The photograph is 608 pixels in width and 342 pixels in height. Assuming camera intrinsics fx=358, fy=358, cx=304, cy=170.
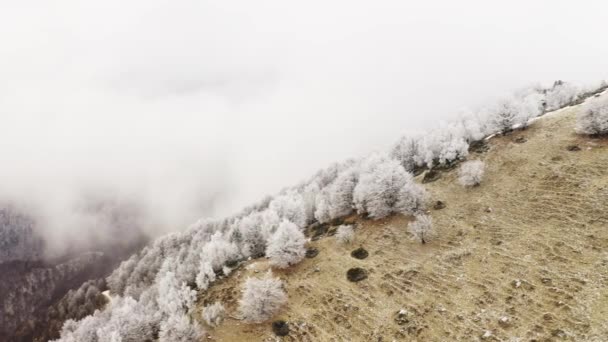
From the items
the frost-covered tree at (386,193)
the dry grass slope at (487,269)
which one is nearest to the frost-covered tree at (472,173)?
the dry grass slope at (487,269)

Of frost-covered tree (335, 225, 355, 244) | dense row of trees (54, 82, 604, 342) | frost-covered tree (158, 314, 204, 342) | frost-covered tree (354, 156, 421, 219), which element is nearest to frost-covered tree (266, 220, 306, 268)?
dense row of trees (54, 82, 604, 342)

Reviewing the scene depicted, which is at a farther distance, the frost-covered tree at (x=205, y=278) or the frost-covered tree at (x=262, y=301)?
the frost-covered tree at (x=205, y=278)

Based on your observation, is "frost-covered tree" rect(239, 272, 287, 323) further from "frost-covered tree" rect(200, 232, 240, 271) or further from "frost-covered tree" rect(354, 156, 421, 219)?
"frost-covered tree" rect(200, 232, 240, 271)

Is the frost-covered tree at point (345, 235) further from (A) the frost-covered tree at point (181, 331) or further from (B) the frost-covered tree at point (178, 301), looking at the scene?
(B) the frost-covered tree at point (178, 301)

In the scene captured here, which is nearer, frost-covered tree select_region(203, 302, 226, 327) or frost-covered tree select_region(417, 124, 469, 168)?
frost-covered tree select_region(203, 302, 226, 327)

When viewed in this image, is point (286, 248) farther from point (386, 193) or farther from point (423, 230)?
point (423, 230)

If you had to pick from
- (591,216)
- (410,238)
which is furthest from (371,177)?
(591,216)
